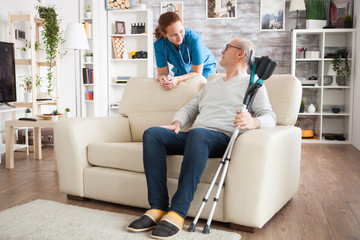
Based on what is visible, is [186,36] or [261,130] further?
[186,36]

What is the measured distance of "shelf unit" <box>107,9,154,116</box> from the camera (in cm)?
570

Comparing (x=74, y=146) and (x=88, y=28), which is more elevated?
(x=88, y=28)

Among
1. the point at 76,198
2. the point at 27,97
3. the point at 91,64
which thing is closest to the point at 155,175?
the point at 76,198

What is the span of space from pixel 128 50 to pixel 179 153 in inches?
158

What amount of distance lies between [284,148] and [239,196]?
387 millimetres

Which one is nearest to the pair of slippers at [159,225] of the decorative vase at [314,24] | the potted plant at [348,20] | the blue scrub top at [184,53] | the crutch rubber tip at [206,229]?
the crutch rubber tip at [206,229]

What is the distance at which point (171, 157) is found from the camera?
7.07 feet

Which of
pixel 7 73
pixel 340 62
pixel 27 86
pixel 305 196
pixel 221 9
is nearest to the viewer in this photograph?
pixel 305 196

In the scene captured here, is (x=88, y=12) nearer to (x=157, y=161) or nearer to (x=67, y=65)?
(x=67, y=65)

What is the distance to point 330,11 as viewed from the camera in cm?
538

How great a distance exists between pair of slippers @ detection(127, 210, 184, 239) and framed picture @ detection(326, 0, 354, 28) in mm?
4487

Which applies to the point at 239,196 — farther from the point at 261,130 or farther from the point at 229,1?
the point at 229,1

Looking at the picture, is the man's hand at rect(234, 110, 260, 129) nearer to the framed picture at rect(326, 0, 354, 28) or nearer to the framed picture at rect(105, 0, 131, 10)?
the framed picture at rect(326, 0, 354, 28)

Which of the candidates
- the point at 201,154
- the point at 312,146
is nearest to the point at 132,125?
the point at 201,154
